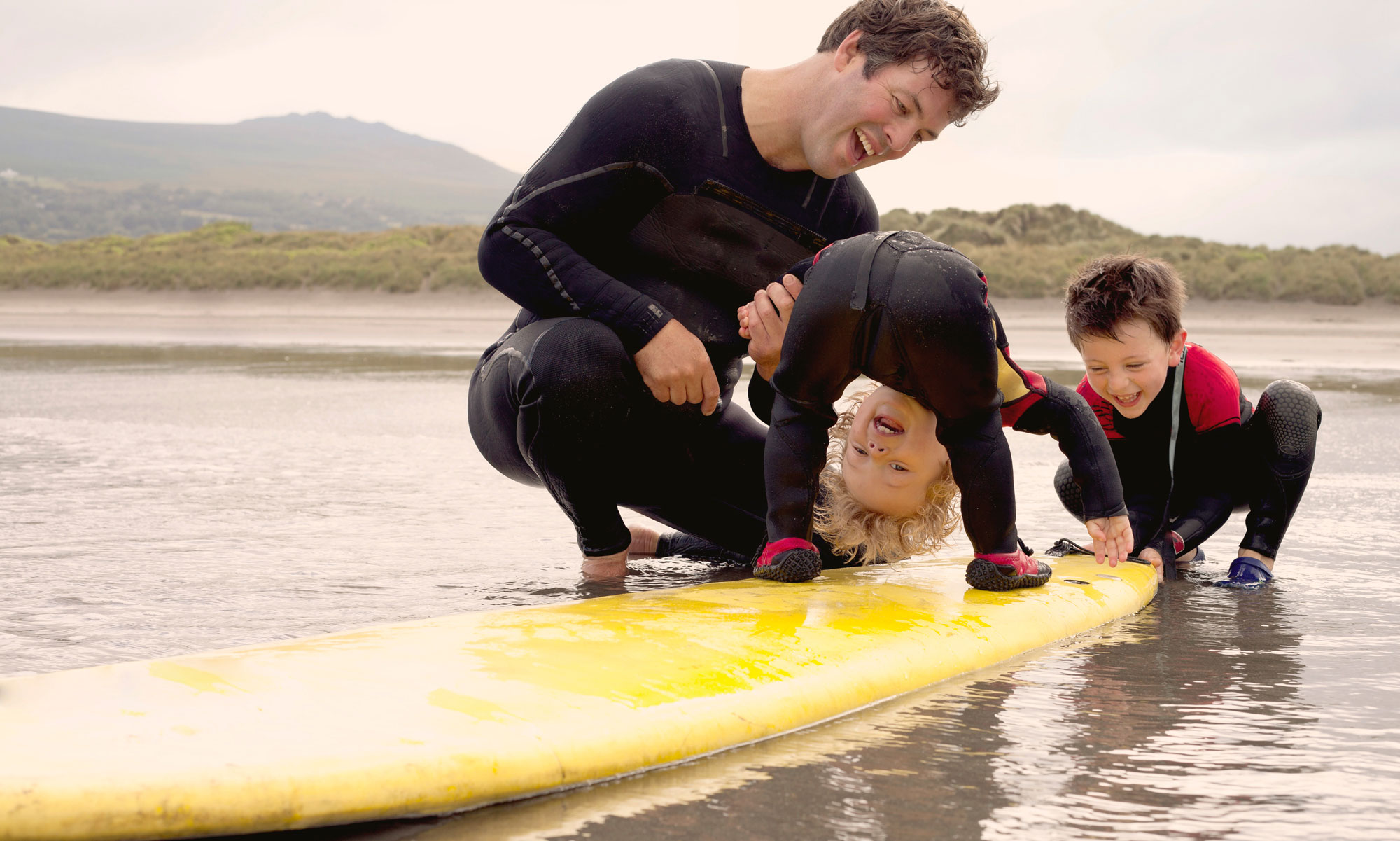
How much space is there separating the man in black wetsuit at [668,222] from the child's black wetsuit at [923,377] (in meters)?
0.30

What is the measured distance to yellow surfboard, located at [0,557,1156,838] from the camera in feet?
4.27

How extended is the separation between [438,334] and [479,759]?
1624 cm

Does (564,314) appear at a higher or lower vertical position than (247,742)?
higher

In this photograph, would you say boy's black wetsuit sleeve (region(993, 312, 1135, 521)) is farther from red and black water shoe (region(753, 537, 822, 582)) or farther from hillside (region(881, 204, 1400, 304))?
hillside (region(881, 204, 1400, 304))

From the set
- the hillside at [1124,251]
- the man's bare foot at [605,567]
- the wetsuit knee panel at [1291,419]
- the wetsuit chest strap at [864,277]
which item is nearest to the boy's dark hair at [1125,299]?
the wetsuit knee panel at [1291,419]

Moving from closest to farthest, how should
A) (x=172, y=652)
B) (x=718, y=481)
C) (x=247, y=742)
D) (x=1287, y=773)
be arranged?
1. (x=247, y=742)
2. (x=1287, y=773)
3. (x=172, y=652)
4. (x=718, y=481)

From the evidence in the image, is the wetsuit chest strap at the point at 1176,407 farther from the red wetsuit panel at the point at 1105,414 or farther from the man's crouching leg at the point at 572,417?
the man's crouching leg at the point at 572,417

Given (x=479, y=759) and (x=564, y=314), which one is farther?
(x=564, y=314)

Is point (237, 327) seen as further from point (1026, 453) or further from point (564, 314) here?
point (564, 314)

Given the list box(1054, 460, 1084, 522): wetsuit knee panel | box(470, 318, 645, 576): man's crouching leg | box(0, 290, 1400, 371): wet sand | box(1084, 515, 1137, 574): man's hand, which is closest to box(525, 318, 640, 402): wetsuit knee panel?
box(470, 318, 645, 576): man's crouching leg

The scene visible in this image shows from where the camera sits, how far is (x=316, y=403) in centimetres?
769

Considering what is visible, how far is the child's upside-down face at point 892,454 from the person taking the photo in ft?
8.67

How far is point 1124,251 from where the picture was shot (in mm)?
10648

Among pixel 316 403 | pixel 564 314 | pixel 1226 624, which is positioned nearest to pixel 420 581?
pixel 564 314
